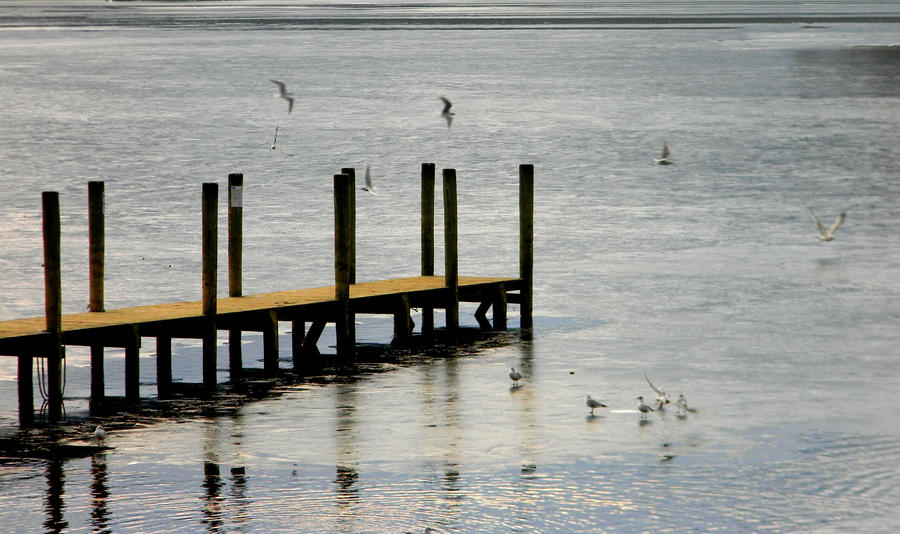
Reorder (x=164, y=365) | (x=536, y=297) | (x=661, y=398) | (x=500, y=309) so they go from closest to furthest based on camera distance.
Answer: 1. (x=661, y=398)
2. (x=164, y=365)
3. (x=500, y=309)
4. (x=536, y=297)

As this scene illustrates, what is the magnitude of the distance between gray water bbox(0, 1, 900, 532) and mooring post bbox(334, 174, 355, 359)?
0.94 m

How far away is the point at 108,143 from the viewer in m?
49.9

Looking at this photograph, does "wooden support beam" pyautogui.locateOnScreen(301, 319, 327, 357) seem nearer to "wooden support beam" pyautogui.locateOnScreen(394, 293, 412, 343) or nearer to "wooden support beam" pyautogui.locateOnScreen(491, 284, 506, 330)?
"wooden support beam" pyautogui.locateOnScreen(394, 293, 412, 343)

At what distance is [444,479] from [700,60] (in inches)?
3247

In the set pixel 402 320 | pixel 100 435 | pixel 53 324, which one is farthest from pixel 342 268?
pixel 100 435

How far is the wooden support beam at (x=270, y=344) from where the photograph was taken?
58.5 ft

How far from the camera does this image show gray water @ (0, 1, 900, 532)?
12.9m

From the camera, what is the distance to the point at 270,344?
17.9 metres

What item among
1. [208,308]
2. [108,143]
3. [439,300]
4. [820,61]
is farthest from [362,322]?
[820,61]

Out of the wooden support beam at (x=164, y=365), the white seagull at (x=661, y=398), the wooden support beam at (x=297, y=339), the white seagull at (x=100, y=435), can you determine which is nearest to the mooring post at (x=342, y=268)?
the wooden support beam at (x=297, y=339)

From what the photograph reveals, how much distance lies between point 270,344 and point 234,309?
55cm

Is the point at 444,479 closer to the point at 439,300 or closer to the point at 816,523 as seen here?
the point at 816,523

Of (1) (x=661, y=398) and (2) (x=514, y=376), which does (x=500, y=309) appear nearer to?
(2) (x=514, y=376)

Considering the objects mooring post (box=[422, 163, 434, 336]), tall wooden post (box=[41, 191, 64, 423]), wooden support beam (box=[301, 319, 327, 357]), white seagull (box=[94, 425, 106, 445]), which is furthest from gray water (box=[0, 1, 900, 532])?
mooring post (box=[422, 163, 434, 336])
